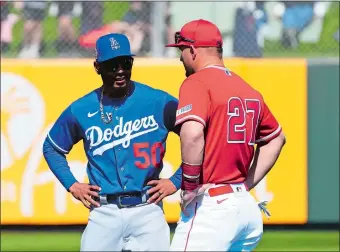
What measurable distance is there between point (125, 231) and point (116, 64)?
3.32ft

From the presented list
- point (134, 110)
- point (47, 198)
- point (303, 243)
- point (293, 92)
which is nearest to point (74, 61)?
point (47, 198)

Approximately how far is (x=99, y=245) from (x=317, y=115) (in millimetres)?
5014

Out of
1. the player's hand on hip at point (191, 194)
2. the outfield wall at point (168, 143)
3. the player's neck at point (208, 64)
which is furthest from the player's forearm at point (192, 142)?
the outfield wall at point (168, 143)

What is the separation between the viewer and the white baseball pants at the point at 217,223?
5039 millimetres

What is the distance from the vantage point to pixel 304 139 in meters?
10.1

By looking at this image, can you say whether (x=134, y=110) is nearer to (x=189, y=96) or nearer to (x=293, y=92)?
(x=189, y=96)

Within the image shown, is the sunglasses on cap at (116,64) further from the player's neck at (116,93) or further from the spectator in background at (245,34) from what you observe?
the spectator in background at (245,34)

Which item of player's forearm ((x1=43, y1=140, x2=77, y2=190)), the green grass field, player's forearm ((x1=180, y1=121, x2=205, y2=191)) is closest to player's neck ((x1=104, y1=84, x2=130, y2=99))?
player's forearm ((x1=43, y1=140, x2=77, y2=190))

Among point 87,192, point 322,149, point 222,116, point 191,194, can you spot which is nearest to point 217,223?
point 191,194

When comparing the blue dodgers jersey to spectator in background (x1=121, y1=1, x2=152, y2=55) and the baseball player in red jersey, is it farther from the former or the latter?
spectator in background (x1=121, y1=1, x2=152, y2=55)

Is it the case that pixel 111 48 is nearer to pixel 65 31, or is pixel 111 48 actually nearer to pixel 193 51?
pixel 193 51

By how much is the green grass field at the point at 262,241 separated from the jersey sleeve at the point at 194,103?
178 inches

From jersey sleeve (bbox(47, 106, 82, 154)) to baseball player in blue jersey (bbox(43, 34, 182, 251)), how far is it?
0.04ft

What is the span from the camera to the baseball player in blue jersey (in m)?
5.66
